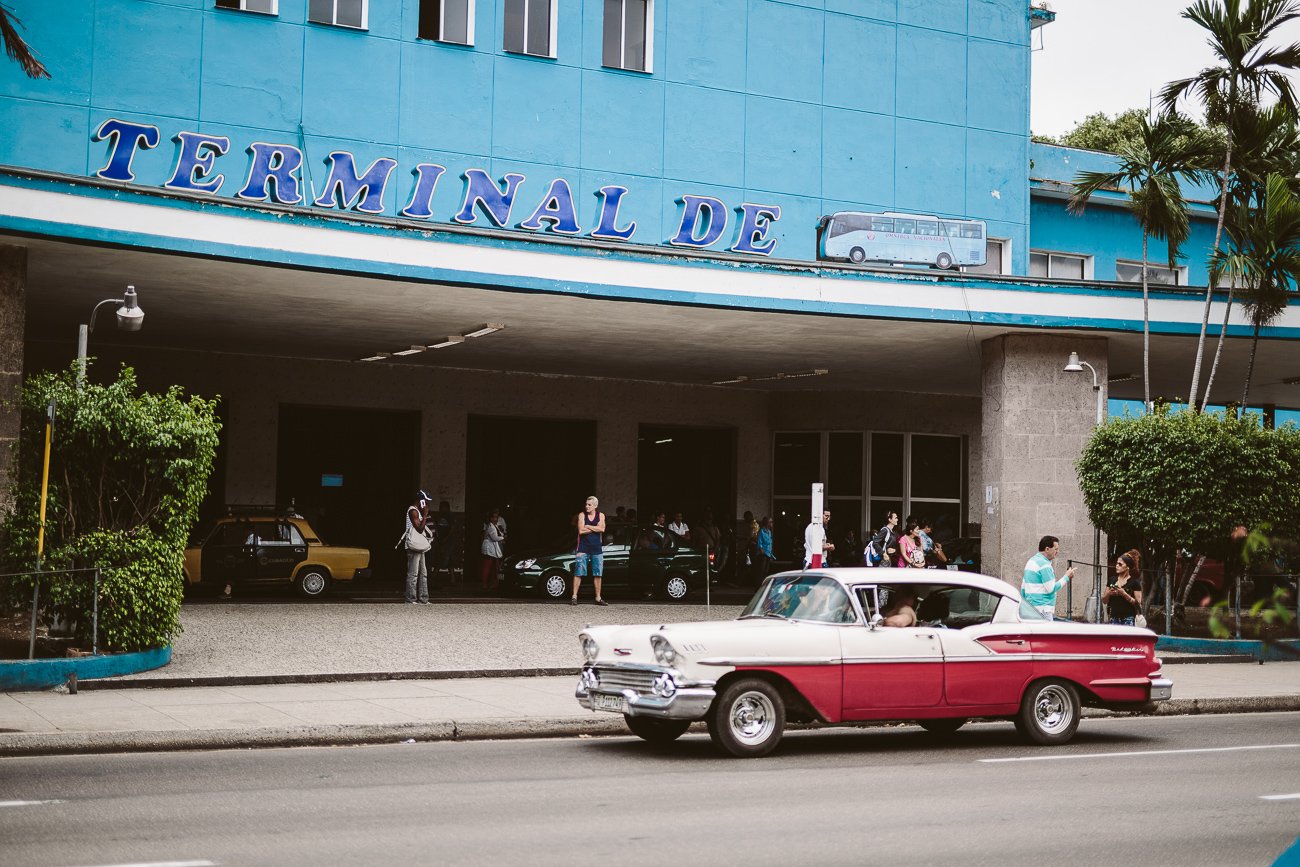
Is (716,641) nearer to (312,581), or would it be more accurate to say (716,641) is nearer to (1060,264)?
(312,581)

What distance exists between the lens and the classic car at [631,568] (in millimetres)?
25391

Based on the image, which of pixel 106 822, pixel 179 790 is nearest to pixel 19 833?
pixel 106 822

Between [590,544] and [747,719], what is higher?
[590,544]

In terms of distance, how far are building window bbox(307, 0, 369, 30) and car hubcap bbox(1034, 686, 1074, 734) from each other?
18704mm

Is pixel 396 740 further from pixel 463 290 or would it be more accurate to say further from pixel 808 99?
pixel 808 99

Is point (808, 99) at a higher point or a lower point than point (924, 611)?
higher

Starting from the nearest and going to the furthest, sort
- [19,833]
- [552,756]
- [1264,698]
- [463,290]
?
[19,833] < [552,756] < [1264,698] < [463,290]

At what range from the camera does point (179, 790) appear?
8.73m

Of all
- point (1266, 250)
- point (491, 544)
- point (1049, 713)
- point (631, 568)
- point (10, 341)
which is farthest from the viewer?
point (491, 544)

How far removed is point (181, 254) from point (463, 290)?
4.08m

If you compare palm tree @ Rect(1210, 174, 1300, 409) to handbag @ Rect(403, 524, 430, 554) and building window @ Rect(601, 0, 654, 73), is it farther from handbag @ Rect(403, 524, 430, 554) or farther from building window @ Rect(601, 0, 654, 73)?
handbag @ Rect(403, 524, 430, 554)

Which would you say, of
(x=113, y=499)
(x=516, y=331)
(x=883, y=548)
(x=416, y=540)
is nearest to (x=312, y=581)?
(x=416, y=540)

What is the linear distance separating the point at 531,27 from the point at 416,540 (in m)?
10.6

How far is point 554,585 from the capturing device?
2547 cm
